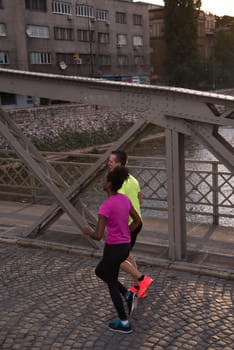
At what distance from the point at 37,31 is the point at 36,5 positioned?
245 cm

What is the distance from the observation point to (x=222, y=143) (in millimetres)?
5836

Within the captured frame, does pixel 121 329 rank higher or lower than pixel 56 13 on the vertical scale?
lower

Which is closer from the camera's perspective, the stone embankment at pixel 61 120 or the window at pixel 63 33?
the stone embankment at pixel 61 120

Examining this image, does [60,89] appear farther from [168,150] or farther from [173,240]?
[173,240]

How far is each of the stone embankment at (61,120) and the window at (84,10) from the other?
46.7 ft

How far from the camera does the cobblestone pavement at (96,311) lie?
445cm

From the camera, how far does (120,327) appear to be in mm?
4637

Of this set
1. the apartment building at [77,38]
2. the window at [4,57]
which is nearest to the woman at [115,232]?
the apartment building at [77,38]

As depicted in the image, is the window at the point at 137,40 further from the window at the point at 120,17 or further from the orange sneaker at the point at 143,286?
the orange sneaker at the point at 143,286

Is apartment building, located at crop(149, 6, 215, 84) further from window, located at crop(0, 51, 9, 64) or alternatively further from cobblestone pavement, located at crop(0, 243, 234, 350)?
cobblestone pavement, located at crop(0, 243, 234, 350)

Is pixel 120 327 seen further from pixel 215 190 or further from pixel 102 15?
pixel 102 15

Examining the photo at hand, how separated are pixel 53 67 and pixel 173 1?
20.1m

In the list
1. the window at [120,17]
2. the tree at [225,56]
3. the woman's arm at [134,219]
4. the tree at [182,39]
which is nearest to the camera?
the woman's arm at [134,219]

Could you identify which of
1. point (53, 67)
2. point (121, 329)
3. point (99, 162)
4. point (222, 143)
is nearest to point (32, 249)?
point (99, 162)
